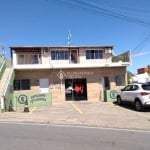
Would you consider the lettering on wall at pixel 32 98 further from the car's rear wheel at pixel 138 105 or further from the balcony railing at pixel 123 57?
the balcony railing at pixel 123 57

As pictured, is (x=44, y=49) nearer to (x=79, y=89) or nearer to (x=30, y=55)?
(x=30, y=55)

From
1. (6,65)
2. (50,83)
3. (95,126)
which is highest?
(6,65)

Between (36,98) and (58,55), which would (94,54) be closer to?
(58,55)

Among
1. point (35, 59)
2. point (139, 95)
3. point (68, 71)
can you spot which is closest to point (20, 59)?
point (35, 59)

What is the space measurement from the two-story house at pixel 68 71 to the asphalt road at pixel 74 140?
1616 centimetres

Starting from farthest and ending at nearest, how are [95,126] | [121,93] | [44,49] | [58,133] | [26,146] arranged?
1. [44,49]
2. [121,93]
3. [95,126]
4. [58,133]
5. [26,146]

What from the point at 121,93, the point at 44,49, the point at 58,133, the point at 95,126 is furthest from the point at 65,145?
the point at 44,49

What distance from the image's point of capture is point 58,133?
34.6 ft

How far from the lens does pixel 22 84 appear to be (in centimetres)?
2730

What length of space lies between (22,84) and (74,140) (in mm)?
18899

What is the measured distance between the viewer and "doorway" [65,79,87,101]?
28.3 meters

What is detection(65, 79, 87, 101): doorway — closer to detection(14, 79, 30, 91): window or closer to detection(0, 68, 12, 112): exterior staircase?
detection(14, 79, 30, 91): window

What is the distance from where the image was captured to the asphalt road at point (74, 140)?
26.6ft

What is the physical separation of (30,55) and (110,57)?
825 centimetres
